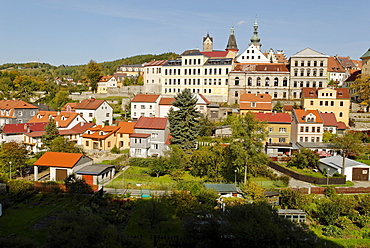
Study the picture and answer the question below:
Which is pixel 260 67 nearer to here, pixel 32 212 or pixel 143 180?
pixel 143 180

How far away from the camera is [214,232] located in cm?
1520

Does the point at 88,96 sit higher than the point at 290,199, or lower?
higher

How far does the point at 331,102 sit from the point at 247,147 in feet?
→ 81.1

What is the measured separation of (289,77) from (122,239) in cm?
5038

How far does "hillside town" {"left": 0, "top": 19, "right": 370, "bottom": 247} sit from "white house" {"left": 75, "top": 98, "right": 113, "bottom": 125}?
17 cm

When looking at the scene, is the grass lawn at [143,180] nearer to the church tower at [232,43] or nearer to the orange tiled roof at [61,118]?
the orange tiled roof at [61,118]

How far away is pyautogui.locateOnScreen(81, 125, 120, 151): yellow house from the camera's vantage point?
138ft

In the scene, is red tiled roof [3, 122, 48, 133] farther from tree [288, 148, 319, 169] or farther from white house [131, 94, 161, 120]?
tree [288, 148, 319, 169]

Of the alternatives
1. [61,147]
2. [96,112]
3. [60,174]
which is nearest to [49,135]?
[61,147]

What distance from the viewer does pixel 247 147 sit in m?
29.5

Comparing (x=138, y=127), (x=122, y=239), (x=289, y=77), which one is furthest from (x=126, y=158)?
(x=289, y=77)

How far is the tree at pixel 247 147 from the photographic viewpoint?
28.8 m

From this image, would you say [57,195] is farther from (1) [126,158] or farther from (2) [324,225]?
(2) [324,225]

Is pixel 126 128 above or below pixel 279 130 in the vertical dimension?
below
